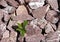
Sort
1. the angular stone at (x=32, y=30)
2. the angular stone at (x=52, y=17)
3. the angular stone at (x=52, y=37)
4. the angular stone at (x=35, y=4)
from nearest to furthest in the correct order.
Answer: the angular stone at (x=52, y=37) → the angular stone at (x=32, y=30) → the angular stone at (x=52, y=17) → the angular stone at (x=35, y=4)

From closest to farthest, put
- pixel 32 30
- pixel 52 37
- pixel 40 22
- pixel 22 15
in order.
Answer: pixel 52 37
pixel 32 30
pixel 40 22
pixel 22 15

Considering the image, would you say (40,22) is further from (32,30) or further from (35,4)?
(35,4)

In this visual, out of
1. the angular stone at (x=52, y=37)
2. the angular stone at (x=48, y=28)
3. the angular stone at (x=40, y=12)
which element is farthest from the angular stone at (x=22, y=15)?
the angular stone at (x=52, y=37)

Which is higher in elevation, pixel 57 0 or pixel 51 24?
pixel 57 0

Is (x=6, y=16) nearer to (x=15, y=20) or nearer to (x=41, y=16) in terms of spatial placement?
(x=15, y=20)

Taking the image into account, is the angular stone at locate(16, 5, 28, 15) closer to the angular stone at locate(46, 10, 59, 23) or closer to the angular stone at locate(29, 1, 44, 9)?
the angular stone at locate(29, 1, 44, 9)

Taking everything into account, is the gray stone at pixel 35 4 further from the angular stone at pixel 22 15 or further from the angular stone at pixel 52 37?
the angular stone at pixel 52 37

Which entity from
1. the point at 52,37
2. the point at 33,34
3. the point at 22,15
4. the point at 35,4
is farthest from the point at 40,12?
the point at 52,37

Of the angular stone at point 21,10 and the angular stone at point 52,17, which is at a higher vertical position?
the angular stone at point 21,10

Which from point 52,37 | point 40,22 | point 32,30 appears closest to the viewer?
point 52,37

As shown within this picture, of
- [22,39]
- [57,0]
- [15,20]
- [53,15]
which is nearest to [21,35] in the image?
[22,39]

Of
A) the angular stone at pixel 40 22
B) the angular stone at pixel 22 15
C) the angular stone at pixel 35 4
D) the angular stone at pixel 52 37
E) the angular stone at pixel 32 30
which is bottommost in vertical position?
the angular stone at pixel 52 37
